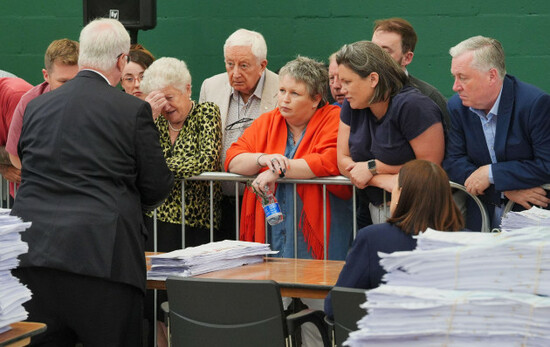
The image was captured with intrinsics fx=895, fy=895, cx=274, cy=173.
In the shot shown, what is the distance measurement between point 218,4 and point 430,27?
150 centimetres

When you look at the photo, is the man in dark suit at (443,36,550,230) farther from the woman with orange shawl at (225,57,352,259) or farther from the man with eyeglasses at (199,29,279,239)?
the man with eyeglasses at (199,29,279,239)

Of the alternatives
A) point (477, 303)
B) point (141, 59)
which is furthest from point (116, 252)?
point (141, 59)

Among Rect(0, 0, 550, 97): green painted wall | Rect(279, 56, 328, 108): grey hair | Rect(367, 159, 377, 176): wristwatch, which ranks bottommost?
Rect(367, 159, 377, 176): wristwatch

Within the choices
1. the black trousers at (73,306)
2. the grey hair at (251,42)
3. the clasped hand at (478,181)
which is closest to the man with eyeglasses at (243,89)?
the grey hair at (251,42)

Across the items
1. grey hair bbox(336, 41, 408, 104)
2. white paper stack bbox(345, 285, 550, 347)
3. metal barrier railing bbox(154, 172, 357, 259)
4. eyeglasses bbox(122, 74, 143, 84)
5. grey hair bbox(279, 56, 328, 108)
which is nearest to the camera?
white paper stack bbox(345, 285, 550, 347)

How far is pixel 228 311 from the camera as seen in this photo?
3186mm

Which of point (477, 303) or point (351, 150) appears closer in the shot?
point (477, 303)

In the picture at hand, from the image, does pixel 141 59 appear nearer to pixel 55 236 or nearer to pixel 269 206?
pixel 269 206

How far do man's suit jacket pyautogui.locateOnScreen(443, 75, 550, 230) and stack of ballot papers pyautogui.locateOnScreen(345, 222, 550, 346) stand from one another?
2.08 m

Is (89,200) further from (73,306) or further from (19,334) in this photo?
(19,334)

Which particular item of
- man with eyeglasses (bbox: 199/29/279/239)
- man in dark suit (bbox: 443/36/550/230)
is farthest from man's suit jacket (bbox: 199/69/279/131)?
man in dark suit (bbox: 443/36/550/230)

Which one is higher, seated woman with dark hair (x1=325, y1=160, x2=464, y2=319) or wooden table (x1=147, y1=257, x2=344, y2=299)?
seated woman with dark hair (x1=325, y1=160, x2=464, y2=319)

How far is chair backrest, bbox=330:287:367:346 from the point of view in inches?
113

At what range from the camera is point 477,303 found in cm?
171
